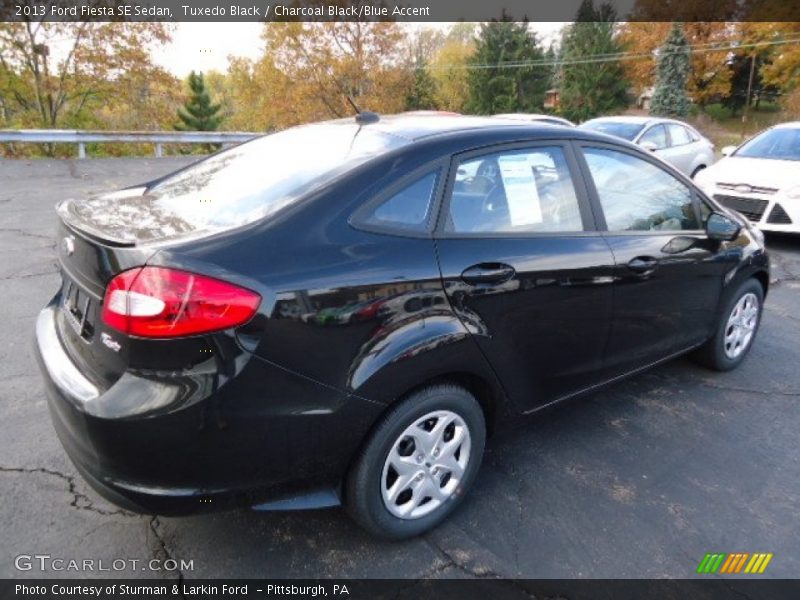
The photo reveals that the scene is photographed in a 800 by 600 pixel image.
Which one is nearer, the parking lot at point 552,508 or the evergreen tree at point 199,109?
the parking lot at point 552,508

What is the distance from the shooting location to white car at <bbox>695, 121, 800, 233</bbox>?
23.5ft

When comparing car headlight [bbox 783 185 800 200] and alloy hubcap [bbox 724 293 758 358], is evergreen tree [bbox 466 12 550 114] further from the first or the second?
alloy hubcap [bbox 724 293 758 358]

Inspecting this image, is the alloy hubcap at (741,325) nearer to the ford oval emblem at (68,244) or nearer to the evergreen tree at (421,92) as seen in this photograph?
the ford oval emblem at (68,244)

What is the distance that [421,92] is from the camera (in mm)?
40594

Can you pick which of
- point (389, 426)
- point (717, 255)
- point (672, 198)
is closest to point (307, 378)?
point (389, 426)

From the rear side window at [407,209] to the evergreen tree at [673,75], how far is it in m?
40.1

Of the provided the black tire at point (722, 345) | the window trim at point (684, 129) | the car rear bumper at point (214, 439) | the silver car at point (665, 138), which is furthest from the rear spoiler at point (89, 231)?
the window trim at point (684, 129)

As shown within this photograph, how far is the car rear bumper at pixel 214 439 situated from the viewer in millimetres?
1821

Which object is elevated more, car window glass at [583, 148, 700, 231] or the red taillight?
car window glass at [583, 148, 700, 231]

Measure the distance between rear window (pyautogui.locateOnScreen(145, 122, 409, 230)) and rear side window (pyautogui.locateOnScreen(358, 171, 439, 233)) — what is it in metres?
0.20

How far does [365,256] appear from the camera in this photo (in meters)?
2.05

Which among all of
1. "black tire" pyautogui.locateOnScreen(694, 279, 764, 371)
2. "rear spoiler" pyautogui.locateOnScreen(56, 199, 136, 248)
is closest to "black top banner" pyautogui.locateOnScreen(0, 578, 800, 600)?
"rear spoiler" pyautogui.locateOnScreen(56, 199, 136, 248)

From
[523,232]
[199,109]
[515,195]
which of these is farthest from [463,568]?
[199,109]

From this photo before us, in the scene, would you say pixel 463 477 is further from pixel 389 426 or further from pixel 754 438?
pixel 754 438
